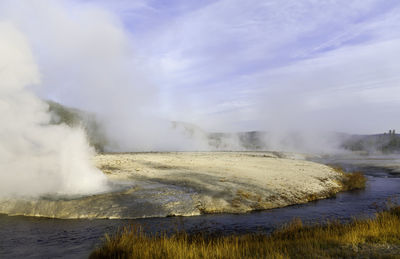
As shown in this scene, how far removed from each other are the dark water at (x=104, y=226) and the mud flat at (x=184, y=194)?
70cm

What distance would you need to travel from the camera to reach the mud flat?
13.3m

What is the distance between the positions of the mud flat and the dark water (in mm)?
696

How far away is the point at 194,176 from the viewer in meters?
20.0

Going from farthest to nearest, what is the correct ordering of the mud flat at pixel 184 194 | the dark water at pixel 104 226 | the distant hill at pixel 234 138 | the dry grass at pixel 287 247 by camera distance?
the distant hill at pixel 234 138, the mud flat at pixel 184 194, the dark water at pixel 104 226, the dry grass at pixel 287 247

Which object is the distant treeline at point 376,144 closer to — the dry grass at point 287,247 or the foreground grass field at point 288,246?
the foreground grass field at point 288,246

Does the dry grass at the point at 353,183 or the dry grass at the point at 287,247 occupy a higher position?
the dry grass at the point at 287,247

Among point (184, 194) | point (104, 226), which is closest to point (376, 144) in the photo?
point (184, 194)

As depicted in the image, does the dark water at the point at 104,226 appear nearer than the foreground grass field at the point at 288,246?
No

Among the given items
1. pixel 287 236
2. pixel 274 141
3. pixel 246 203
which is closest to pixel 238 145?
pixel 274 141

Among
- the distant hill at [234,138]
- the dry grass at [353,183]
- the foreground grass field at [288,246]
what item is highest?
the distant hill at [234,138]

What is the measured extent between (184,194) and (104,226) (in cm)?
497

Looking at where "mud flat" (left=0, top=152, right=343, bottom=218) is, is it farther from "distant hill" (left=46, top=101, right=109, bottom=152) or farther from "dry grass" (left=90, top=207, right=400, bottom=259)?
"distant hill" (left=46, top=101, right=109, bottom=152)

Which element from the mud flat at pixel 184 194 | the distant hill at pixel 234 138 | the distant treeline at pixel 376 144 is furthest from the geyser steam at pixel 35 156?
the distant treeline at pixel 376 144

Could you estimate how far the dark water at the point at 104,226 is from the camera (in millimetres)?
9250
